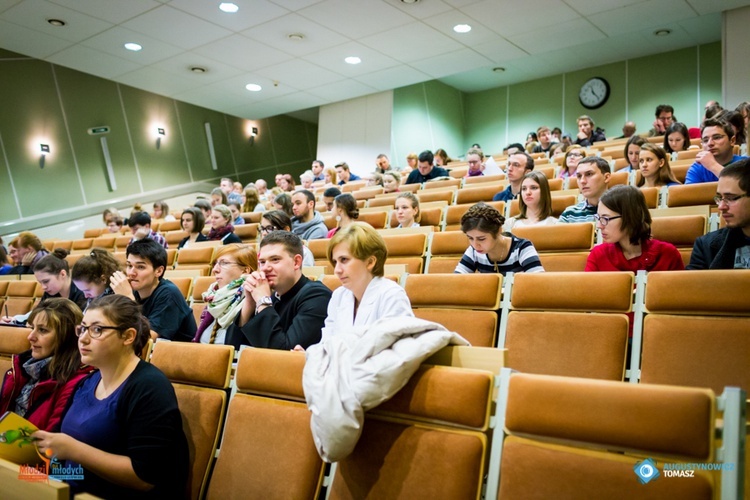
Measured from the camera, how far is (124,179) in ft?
28.1

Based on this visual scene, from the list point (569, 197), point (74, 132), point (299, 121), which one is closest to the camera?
point (569, 197)

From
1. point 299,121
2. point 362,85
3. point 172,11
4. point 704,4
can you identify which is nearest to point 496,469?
point 172,11

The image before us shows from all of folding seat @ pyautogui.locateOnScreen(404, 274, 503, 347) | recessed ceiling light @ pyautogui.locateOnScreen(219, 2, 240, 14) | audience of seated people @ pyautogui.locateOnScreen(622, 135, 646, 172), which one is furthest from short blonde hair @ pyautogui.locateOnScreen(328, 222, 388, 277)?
recessed ceiling light @ pyautogui.locateOnScreen(219, 2, 240, 14)

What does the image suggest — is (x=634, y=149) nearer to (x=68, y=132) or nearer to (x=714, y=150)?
(x=714, y=150)

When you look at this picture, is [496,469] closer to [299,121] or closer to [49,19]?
[49,19]

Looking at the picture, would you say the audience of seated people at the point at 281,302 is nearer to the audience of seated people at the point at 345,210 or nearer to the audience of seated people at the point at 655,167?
the audience of seated people at the point at 345,210

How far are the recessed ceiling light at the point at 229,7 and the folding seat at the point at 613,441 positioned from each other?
214 inches

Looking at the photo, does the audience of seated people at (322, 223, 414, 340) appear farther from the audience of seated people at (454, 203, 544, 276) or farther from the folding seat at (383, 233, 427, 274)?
the folding seat at (383, 233, 427, 274)

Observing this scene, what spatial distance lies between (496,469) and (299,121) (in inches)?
450

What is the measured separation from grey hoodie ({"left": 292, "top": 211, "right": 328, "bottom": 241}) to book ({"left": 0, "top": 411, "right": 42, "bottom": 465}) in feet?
8.88

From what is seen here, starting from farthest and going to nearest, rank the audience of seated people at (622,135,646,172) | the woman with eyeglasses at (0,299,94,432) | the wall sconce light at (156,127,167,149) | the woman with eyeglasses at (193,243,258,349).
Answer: the wall sconce light at (156,127,167,149) < the audience of seated people at (622,135,646,172) < the woman with eyeglasses at (193,243,258,349) < the woman with eyeglasses at (0,299,94,432)

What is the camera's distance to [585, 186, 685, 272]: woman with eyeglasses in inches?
71.6

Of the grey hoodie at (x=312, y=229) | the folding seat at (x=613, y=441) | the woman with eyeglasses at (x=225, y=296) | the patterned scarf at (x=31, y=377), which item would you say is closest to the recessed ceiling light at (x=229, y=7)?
the grey hoodie at (x=312, y=229)

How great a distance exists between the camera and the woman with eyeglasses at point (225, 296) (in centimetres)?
187
